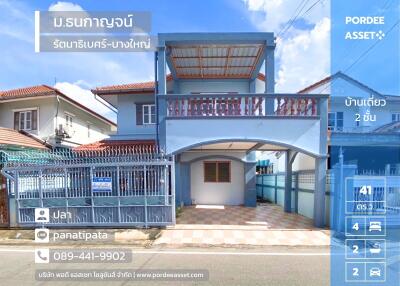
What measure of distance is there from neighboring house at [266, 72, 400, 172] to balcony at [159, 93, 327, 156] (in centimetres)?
146

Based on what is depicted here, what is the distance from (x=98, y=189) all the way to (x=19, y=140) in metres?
7.22

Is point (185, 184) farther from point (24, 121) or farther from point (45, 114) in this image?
point (24, 121)

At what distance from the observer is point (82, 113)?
17.7 meters

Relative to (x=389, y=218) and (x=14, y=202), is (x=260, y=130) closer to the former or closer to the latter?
(x=389, y=218)

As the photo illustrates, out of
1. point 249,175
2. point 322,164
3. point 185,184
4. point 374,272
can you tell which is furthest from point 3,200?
point 322,164

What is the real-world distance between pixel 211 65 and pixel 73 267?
351 inches

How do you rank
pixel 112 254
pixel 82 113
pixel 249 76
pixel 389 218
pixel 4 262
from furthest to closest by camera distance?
pixel 82 113, pixel 249 76, pixel 389 218, pixel 112 254, pixel 4 262

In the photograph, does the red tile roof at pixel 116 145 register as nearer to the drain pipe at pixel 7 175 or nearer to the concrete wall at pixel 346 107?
the drain pipe at pixel 7 175

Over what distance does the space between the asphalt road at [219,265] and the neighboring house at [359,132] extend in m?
4.44

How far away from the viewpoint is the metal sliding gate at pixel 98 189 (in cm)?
795

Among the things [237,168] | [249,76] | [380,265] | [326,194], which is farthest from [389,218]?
[249,76]

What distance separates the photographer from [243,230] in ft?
26.1

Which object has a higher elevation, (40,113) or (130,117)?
(40,113)

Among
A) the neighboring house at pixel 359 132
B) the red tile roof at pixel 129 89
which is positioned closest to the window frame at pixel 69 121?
the red tile roof at pixel 129 89
